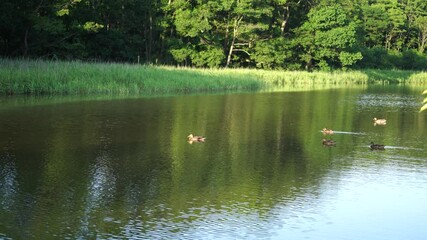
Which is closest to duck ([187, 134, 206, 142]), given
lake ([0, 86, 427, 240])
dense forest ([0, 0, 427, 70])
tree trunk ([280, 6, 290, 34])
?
lake ([0, 86, 427, 240])

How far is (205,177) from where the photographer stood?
395 inches

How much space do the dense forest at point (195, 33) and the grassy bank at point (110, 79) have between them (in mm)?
5201

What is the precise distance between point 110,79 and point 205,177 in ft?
58.5

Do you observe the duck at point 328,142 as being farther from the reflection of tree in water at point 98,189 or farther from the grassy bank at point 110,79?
the grassy bank at point 110,79

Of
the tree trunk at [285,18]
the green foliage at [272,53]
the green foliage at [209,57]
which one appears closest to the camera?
the green foliage at [209,57]

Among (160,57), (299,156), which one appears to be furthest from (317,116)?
(160,57)

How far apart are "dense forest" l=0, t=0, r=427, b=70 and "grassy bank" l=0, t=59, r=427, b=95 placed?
5.20m

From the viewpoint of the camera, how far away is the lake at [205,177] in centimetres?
745

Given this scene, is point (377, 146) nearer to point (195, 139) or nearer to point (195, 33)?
point (195, 139)

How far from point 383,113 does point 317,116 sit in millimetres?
3088

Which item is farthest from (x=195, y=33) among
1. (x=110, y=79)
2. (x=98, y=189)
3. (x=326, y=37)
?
(x=98, y=189)

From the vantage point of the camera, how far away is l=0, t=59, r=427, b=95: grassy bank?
24.2 metres

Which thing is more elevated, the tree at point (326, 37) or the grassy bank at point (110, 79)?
the tree at point (326, 37)

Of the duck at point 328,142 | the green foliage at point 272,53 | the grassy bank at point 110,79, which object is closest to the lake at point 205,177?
the duck at point 328,142
